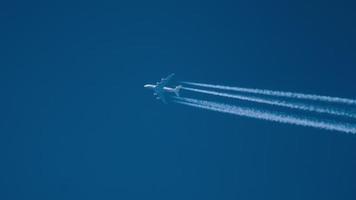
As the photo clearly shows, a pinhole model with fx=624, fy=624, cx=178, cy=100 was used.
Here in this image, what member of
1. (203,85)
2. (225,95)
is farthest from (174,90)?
(225,95)

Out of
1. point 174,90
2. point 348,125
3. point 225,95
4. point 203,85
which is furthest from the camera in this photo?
point 203,85

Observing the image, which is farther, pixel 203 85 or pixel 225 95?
pixel 203 85

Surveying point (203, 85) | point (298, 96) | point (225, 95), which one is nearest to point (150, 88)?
point (203, 85)

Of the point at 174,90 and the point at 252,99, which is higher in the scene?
the point at 174,90

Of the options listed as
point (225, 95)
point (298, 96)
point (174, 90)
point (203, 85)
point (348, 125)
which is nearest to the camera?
point (348, 125)

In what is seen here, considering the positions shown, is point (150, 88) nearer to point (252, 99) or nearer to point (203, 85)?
point (203, 85)

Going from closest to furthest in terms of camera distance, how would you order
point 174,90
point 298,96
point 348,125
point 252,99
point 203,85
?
point 348,125, point 298,96, point 252,99, point 174,90, point 203,85

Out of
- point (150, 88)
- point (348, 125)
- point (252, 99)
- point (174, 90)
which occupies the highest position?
point (150, 88)

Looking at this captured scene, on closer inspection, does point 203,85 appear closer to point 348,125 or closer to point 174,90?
point 174,90

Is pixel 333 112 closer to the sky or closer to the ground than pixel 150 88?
closer to the ground
